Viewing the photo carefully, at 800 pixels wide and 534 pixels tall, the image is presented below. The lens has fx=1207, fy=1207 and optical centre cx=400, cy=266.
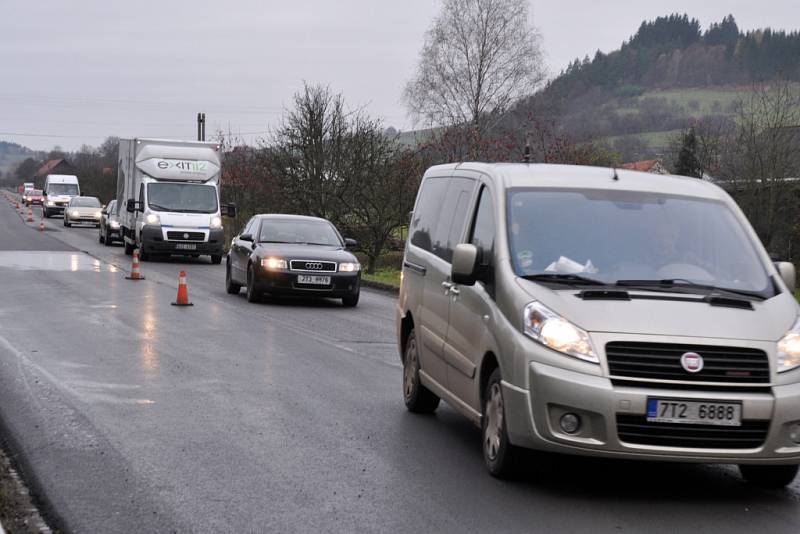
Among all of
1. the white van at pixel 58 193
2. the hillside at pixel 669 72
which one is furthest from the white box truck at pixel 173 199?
the hillside at pixel 669 72

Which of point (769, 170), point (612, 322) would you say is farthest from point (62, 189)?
point (612, 322)

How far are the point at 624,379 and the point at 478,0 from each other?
56502 mm

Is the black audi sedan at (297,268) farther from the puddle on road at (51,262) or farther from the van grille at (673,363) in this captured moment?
the van grille at (673,363)

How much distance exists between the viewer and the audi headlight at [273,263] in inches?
770

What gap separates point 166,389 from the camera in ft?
33.8

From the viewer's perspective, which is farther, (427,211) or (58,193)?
(58,193)

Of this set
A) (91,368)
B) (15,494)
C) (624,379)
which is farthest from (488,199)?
(91,368)

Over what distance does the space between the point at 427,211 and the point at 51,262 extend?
21974mm

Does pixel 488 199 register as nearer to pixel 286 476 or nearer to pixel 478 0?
pixel 286 476

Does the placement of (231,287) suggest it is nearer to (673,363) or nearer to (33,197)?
(673,363)

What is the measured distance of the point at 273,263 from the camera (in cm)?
1959

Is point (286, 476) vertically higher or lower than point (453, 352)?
lower

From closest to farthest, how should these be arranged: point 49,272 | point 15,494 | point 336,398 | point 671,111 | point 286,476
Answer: point 15,494 → point 286,476 → point 336,398 → point 49,272 → point 671,111

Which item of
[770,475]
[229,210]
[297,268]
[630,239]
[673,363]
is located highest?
[630,239]
